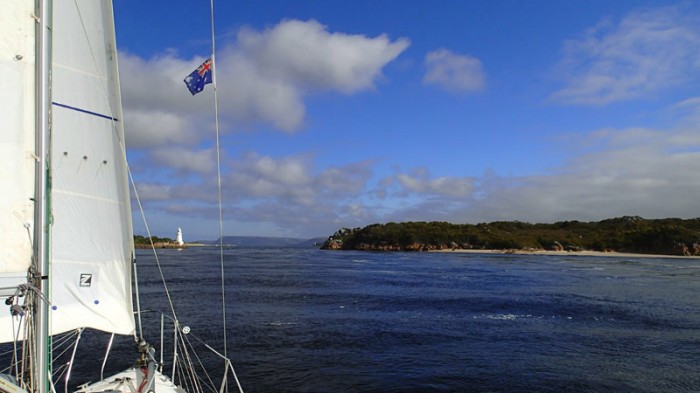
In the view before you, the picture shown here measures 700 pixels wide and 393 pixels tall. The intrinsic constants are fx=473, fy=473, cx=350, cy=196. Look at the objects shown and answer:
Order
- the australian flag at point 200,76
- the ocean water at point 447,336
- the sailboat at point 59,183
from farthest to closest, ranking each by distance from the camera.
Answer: the ocean water at point 447,336 → the australian flag at point 200,76 → the sailboat at point 59,183

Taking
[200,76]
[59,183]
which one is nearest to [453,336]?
[200,76]

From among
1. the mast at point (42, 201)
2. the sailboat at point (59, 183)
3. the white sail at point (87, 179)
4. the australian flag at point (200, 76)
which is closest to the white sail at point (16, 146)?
the sailboat at point (59, 183)

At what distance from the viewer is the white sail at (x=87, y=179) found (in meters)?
7.56

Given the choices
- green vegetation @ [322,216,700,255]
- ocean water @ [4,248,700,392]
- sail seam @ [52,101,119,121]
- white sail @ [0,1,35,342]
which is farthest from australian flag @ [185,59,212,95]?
green vegetation @ [322,216,700,255]

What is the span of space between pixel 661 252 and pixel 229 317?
120m

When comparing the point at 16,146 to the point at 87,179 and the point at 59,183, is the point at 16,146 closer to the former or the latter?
the point at 59,183

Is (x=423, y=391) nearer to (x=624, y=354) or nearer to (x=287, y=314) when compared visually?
(x=624, y=354)

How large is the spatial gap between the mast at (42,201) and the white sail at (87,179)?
0.90 metres

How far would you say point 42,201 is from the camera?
6504 millimetres

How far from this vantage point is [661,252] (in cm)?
11538

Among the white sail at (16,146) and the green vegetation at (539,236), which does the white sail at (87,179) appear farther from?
the green vegetation at (539,236)

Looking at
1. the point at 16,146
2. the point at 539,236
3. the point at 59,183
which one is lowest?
the point at 539,236

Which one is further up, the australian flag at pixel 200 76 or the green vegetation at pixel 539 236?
the australian flag at pixel 200 76

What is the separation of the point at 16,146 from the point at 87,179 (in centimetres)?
125
